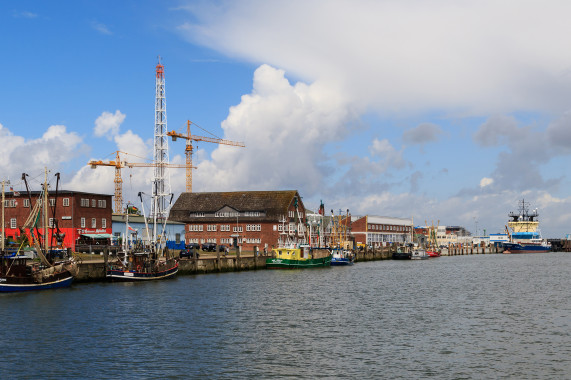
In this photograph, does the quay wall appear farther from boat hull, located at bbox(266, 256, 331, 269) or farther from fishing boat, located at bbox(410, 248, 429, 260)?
fishing boat, located at bbox(410, 248, 429, 260)

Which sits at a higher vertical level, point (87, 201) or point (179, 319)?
point (87, 201)

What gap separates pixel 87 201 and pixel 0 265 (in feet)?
150

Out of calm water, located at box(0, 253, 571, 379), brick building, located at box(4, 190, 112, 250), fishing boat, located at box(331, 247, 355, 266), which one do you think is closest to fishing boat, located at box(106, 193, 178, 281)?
calm water, located at box(0, 253, 571, 379)

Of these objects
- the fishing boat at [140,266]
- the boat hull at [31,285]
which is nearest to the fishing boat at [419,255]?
the fishing boat at [140,266]

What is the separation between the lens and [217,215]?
143125 mm

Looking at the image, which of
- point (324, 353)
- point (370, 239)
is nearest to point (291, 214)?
point (370, 239)

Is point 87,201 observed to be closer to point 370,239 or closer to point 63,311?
point 63,311

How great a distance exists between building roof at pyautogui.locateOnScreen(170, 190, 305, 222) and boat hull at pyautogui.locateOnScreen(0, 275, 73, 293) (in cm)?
7442

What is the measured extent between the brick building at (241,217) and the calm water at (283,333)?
6838 centimetres

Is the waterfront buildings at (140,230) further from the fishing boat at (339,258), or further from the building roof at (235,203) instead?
the fishing boat at (339,258)

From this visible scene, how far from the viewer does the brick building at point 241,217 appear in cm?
13762

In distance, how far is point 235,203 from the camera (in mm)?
143375

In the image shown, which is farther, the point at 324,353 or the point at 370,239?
the point at 370,239

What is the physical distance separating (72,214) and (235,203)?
46484 mm
